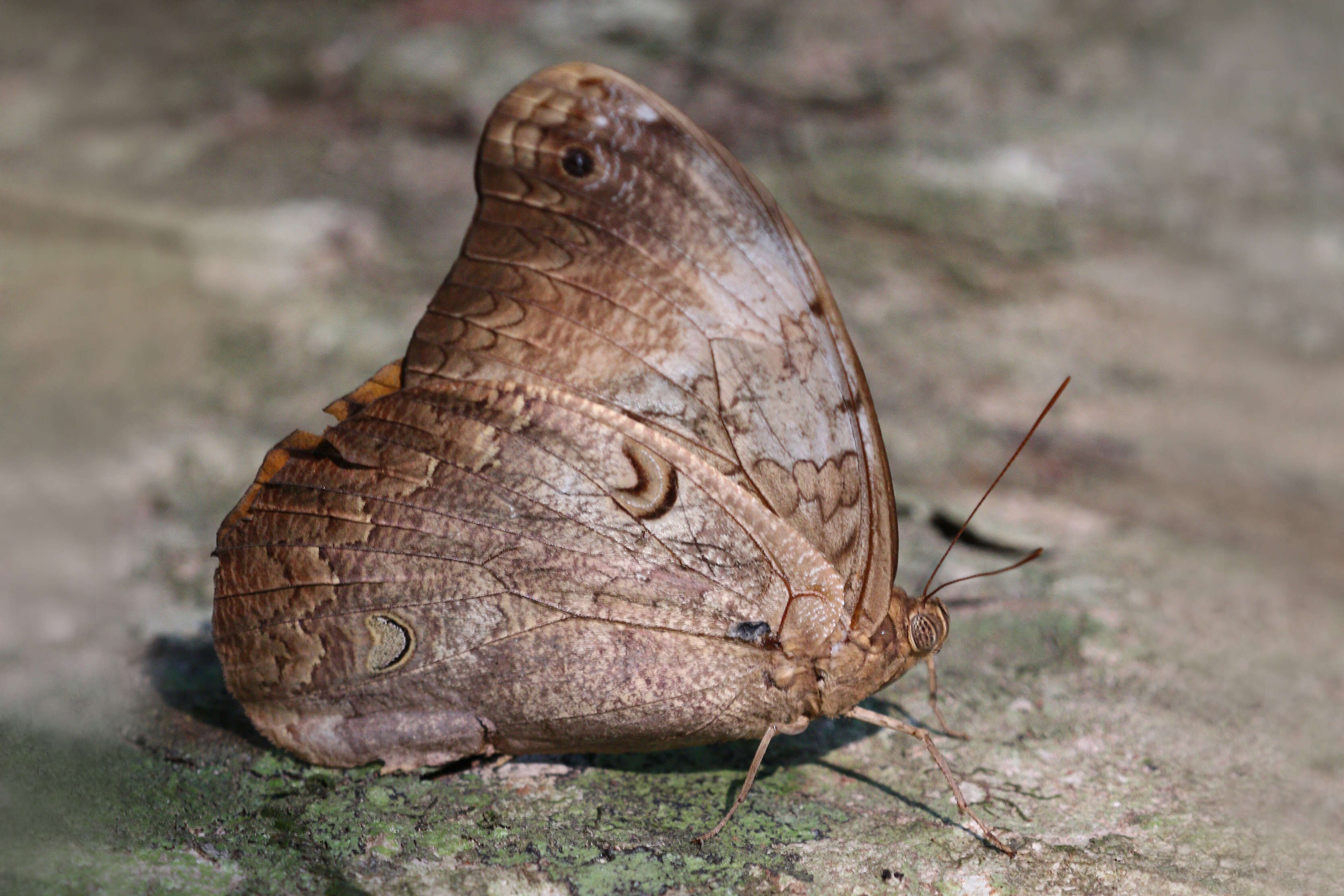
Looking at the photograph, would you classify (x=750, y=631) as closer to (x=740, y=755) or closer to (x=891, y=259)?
(x=740, y=755)

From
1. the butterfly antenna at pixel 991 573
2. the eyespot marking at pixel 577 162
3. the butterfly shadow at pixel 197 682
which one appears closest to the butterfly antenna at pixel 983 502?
the butterfly antenna at pixel 991 573

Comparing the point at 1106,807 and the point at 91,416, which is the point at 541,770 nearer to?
the point at 1106,807

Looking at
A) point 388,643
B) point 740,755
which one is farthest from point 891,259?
point 388,643

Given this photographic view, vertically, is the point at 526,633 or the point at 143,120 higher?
the point at 143,120

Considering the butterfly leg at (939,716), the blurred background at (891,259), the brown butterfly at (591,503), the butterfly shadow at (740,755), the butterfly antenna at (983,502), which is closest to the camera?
the butterfly antenna at (983,502)

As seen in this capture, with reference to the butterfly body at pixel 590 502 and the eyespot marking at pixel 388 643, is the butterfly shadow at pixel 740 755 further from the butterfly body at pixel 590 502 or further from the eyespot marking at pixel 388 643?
the eyespot marking at pixel 388 643

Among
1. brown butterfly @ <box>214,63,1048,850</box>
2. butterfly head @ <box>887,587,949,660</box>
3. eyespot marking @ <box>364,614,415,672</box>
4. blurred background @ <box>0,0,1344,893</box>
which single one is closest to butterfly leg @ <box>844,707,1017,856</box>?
brown butterfly @ <box>214,63,1048,850</box>

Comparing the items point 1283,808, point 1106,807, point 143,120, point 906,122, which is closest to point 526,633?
point 1106,807

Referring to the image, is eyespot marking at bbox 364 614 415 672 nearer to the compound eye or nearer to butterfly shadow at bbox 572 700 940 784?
butterfly shadow at bbox 572 700 940 784
